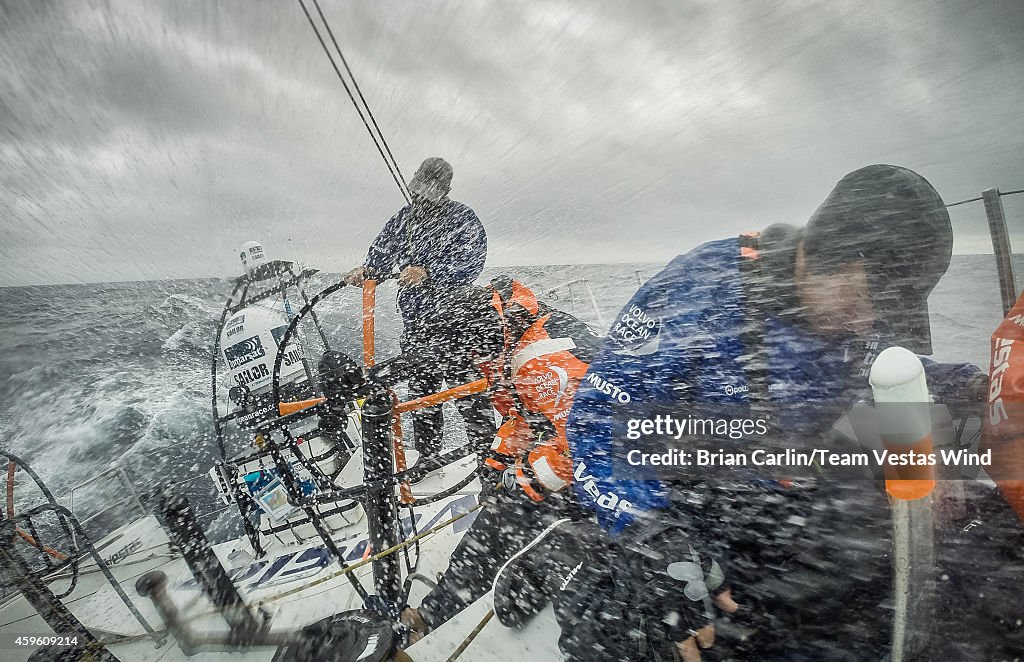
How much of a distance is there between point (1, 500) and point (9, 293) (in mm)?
28475

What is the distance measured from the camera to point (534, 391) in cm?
222

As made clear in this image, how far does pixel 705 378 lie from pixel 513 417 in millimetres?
1239

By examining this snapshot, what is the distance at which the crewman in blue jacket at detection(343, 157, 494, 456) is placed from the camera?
3.19 m

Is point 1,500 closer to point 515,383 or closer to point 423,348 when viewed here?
point 423,348

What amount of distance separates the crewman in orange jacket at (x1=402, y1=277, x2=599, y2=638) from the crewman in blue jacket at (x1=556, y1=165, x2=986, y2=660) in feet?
2.13

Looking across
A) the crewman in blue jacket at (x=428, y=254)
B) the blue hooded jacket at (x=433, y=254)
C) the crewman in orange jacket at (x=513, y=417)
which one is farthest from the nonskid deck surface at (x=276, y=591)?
the blue hooded jacket at (x=433, y=254)

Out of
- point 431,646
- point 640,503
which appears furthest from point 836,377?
point 431,646

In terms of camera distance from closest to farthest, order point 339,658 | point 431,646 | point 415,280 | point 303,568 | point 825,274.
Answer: point 825,274 → point 339,658 → point 431,646 → point 415,280 → point 303,568

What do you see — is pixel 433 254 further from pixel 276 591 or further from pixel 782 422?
pixel 276 591

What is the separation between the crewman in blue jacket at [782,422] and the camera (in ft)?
3.41

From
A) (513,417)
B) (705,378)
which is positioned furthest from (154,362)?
(705,378)

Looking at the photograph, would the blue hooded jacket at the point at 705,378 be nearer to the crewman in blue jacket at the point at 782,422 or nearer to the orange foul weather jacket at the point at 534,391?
the crewman in blue jacket at the point at 782,422

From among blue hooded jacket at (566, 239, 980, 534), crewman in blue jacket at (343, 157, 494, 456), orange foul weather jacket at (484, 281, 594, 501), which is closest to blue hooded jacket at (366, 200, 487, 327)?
crewman in blue jacket at (343, 157, 494, 456)

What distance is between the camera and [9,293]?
25359mm
